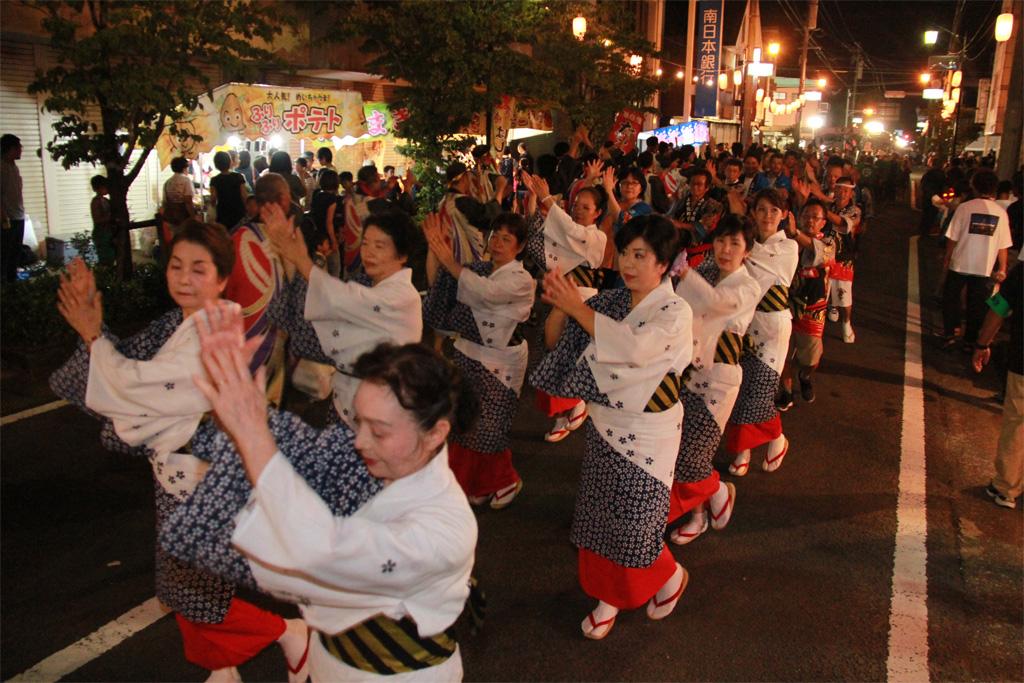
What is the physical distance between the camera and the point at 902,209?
2962 centimetres

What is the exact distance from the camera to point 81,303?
3010 mm

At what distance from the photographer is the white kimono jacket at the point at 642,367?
378cm

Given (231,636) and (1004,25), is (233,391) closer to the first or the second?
(231,636)

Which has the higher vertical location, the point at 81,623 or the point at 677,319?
the point at 677,319

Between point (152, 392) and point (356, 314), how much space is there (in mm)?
1084

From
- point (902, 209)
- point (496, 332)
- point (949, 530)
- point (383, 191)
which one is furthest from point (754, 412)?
point (902, 209)

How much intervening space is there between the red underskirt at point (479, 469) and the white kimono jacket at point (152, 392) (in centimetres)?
234

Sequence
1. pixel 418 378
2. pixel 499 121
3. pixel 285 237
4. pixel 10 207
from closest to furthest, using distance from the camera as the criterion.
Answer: pixel 418 378, pixel 285 237, pixel 10 207, pixel 499 121

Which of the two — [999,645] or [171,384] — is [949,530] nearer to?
[999,645]

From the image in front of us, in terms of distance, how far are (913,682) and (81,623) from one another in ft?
12.8

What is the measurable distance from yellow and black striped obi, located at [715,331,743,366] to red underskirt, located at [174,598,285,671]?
2957mm

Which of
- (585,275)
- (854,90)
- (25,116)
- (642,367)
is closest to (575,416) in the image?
(585,275)

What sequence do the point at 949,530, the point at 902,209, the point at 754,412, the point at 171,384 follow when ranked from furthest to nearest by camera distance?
the point at 902,209 → the point at 754,412 → the point at 949,530 → the point at 171,384

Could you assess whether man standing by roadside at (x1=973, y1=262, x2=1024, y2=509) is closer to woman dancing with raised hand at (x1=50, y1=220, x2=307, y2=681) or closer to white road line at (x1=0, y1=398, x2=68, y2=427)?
woman dancing with raised hand at (x1=50, y1=220, x2=307, y2=681)
